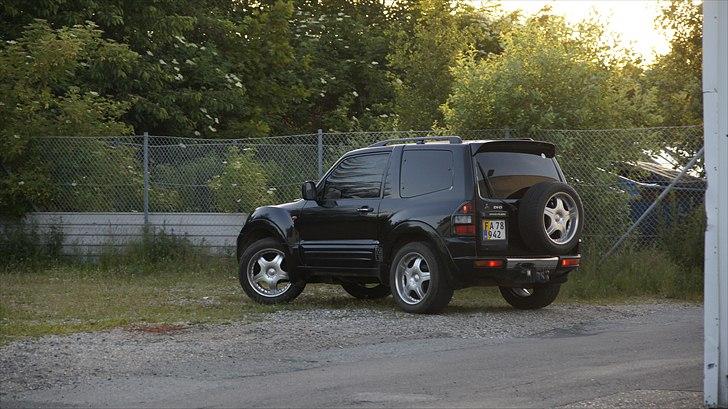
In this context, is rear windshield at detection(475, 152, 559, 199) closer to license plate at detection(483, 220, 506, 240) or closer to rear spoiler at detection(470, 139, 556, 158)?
rear spoiler at detection(470, 139, 556, 158)

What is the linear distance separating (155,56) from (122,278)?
9.74m

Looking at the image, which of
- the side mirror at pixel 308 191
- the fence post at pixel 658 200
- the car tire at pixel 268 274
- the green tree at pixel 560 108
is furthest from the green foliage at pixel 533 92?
the car tire at pixel 268 274

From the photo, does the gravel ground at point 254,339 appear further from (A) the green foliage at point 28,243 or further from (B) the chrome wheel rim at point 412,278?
(A) the green foliage at point 28,243

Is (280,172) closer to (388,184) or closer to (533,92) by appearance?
(533,92)

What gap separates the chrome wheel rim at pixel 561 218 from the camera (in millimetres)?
13227

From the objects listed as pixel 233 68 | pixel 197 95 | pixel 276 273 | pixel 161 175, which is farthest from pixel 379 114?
pixel 276 273

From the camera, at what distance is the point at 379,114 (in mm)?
32500

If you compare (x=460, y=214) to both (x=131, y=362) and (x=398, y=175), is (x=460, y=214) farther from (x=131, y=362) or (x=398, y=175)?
(x=131, y=362)

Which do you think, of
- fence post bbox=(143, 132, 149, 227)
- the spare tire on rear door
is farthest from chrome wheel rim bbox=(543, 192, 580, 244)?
fence post bbox=(143, 132, 149, 227)

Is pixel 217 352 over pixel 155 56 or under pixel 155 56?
under

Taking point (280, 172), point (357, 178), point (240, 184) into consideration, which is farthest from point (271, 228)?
point (240, 184)

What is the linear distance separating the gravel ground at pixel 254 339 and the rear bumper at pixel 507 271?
389mm

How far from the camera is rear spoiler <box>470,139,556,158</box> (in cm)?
1332

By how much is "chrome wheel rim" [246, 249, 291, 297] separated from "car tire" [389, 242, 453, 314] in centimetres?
173
